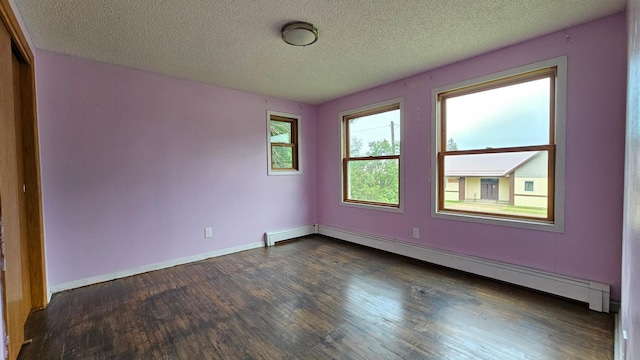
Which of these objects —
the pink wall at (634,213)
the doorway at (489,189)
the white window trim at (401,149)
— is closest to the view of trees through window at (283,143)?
the white window trim at (401,149)

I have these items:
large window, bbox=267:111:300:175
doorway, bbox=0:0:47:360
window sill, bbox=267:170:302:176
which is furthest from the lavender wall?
doorway, bbox=0:0:47:360

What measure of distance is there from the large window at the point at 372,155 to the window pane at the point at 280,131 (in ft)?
3.29

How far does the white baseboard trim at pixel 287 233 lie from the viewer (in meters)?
4.43

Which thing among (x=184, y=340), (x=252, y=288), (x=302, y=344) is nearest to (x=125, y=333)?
(x=184, y=340)

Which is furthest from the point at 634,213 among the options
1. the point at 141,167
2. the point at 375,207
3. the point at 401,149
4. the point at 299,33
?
the point at 141,167

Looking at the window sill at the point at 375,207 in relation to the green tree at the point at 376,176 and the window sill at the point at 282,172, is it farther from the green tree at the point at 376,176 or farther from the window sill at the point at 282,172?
the window sill at the point at 282,172

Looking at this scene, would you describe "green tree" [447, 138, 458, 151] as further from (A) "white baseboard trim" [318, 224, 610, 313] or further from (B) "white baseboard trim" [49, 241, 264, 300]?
(B) "white baseboard trim" [49, 241, 264, 300]

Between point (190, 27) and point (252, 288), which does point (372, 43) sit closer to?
point (190, 27)

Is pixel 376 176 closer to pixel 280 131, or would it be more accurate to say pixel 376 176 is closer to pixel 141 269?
pixel 280 131

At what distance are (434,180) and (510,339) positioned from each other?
190cm

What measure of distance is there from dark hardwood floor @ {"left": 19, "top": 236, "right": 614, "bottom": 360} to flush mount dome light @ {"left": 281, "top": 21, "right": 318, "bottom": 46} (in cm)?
243

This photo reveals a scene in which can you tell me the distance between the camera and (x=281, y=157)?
4750mm

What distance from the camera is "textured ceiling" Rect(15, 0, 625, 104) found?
6.68 ft

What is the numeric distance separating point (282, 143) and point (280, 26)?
8.29ft
